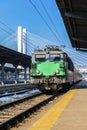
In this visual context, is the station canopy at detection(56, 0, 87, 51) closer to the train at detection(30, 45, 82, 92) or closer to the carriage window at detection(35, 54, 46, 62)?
the train at detection(30, 45, 82, 92)

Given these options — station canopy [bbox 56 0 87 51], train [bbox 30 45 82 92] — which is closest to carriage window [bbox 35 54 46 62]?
train [bbox 30 45 82 92]

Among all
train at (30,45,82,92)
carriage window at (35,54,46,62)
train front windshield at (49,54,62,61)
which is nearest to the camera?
train at (30,45,82,92)

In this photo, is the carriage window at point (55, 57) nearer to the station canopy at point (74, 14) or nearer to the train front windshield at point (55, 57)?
the train front windshield at point (55, 57)

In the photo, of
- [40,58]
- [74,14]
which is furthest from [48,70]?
[74,14]

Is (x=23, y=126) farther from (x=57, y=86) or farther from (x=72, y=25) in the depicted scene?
(x=72, y=25)

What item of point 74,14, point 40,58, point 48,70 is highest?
point 74,14

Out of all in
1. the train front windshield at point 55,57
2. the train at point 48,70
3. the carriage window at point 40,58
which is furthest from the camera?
the carriage window at point 40,58

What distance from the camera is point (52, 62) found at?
2739 cm

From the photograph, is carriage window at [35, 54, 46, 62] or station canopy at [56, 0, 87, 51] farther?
carriage window at [35, 54, 46, 62]

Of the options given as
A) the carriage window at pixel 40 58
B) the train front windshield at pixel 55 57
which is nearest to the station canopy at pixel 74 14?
the train front windshield at pixel 55 57

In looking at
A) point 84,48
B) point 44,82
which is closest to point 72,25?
point 44,82

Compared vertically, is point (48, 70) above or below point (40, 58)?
below

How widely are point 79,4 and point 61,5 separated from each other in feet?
6.61

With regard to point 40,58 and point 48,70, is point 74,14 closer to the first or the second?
point 40,58
